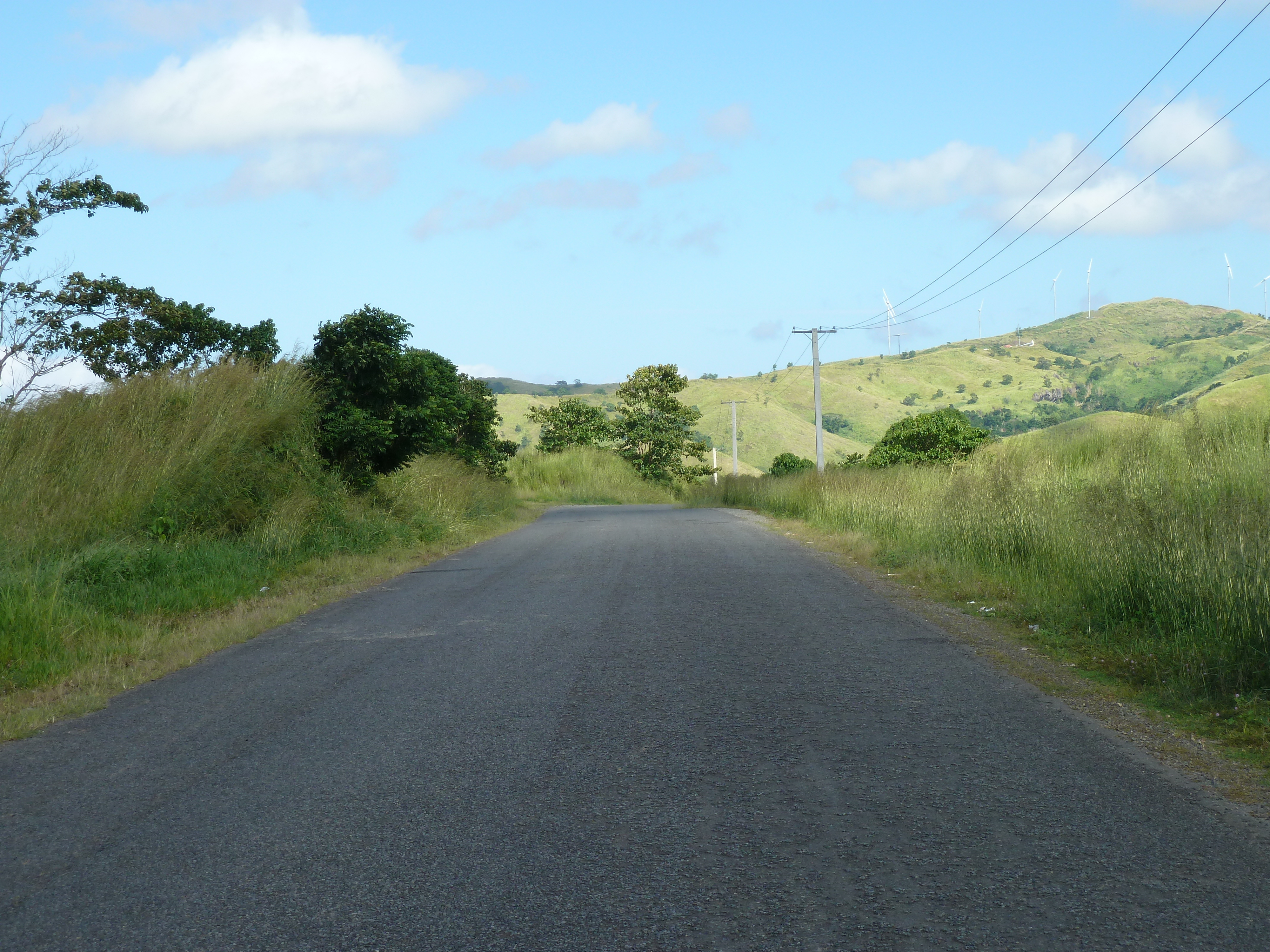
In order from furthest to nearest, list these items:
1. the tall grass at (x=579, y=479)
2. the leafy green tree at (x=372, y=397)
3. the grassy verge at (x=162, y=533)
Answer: the tall grass at (x=579, y=479)
the leafy green tree at (x=372, y=397)
the grassy verge at (x=162, y=533)

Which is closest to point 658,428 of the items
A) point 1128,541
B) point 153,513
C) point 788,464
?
point 788,464

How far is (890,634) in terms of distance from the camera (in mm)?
8164

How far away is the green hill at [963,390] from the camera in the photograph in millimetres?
132500

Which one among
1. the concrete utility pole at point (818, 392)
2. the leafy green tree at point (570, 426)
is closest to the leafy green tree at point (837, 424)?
the leafy green tree at point (570, 426)

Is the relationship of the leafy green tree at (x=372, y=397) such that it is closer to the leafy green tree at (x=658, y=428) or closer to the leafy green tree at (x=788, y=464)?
the leafy green tree at (x=788, y=464)

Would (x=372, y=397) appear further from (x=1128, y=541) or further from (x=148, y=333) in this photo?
(x=1128, y=541)

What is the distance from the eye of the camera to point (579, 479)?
5091 centimetres

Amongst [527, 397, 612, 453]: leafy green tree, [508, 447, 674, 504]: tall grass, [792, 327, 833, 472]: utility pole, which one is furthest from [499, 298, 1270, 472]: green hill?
[792, 327, 833, 472]: utility pole

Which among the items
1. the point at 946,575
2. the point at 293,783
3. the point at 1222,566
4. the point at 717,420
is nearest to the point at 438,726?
the point at 293,783

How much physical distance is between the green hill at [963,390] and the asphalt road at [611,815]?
94.0 m

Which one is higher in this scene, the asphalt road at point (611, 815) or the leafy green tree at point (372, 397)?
the leafy green tree at point (372, 397)

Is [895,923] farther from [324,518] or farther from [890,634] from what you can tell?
[324,518]

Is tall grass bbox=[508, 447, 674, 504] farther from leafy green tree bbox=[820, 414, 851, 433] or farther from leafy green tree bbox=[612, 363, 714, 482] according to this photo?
leafy green tree bbox=[820, 414, 851, 433]

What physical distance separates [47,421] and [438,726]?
9.18 metres
